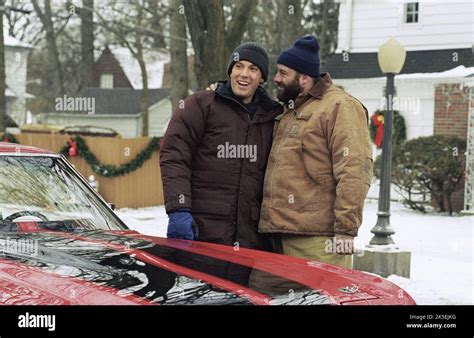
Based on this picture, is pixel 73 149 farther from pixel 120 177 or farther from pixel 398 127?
pixel 398 127

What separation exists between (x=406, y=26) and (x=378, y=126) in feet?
9.06

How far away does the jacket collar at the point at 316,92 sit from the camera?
14.8 ft

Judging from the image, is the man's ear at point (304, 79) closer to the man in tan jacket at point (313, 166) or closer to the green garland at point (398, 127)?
the man in tan jacket at point (313, 166)

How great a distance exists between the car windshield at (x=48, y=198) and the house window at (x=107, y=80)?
5303cm

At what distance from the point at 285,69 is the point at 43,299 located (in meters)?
2.41

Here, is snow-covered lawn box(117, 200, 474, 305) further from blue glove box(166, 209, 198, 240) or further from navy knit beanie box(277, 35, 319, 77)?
blue glove box(166, 209, 198, 240)

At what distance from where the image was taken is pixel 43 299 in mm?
2699

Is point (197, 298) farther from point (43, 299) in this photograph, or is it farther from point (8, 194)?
point (8, 194)

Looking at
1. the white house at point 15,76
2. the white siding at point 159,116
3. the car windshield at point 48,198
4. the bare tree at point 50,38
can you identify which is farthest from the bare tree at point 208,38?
the white siding at point 159,116

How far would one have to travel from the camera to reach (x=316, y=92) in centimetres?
453

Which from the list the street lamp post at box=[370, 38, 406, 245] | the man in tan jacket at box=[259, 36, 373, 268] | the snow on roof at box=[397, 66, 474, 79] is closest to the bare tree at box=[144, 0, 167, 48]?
the snow on roof at box=[397, 66, 474, 79]

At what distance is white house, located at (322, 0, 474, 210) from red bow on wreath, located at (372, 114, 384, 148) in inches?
22.2

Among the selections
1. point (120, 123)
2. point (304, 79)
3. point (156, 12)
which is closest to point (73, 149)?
point (156, 12)

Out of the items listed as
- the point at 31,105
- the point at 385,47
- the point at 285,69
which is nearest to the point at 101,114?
the point at 31,105
